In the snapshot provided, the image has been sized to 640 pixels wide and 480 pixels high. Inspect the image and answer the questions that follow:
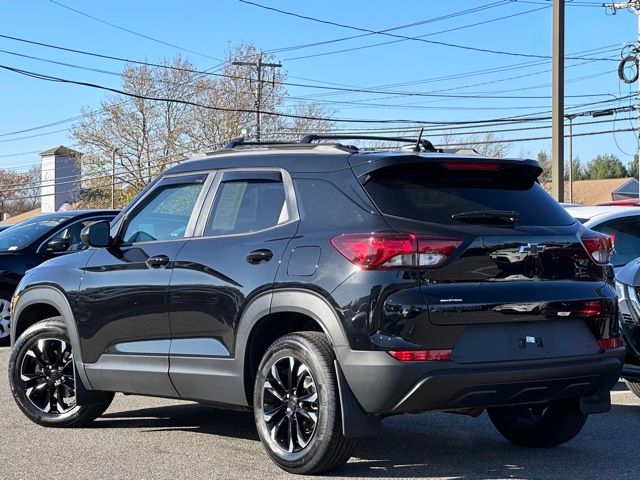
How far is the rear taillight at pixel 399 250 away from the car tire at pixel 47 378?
2.92 meters

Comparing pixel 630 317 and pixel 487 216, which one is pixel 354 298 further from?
pixel 630 317

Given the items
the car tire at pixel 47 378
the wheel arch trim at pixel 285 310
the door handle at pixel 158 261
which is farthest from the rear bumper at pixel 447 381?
the car tire at pixel 47 378

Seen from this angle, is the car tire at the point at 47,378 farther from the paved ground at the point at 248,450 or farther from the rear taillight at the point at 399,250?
the rear taillight at the point at 399,250

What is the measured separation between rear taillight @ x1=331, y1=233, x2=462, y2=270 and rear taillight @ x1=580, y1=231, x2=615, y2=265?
978mm

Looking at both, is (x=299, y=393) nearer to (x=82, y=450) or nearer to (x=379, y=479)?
(x=379, y=479)

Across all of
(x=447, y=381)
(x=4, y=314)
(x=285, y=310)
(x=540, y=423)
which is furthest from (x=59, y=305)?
(x=4, y=314)

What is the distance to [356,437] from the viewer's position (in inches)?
218

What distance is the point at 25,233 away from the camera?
1388cm

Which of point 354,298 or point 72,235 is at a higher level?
point 72,235

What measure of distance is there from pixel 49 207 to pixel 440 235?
9653 cm

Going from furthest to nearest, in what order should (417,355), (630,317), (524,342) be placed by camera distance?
(630,317) < (524,342) < (417,355)

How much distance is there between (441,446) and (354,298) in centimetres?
190

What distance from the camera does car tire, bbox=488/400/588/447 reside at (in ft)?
21.6

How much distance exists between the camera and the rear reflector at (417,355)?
5301 millimetres
